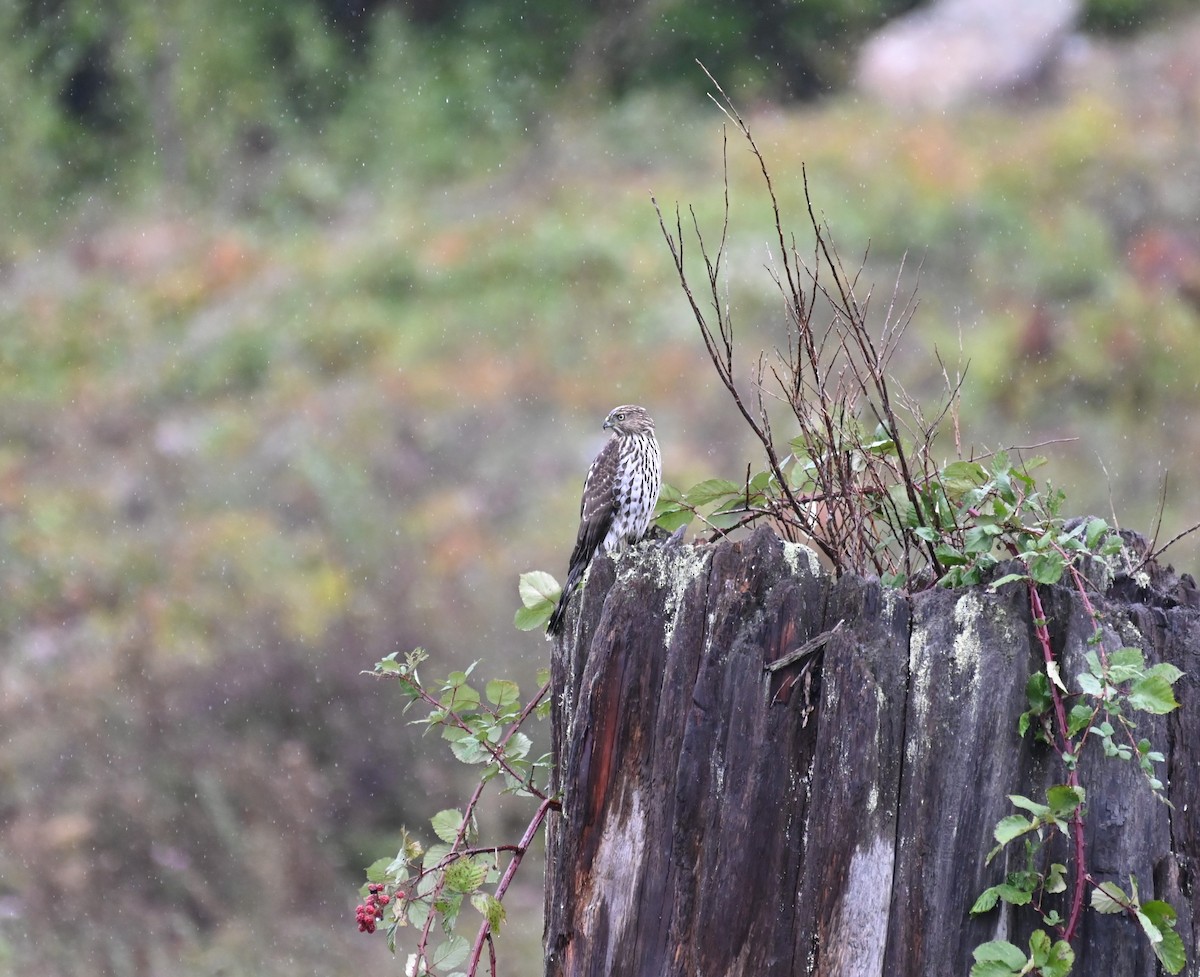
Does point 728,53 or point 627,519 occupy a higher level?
point 728,53

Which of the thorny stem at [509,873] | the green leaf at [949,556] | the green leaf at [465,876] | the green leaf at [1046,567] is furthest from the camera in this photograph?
the green leaf at [465,876]

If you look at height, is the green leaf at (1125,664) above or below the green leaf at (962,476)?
below

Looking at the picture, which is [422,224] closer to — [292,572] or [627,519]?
[292,572]

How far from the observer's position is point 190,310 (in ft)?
58.7

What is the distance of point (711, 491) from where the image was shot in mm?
3424

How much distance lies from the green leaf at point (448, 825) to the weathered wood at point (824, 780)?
0.53 metres

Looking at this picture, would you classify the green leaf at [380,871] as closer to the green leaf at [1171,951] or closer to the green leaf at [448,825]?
the green leaf at [448,825]

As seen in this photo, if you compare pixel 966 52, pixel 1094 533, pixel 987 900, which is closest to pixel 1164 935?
pixel 987 900

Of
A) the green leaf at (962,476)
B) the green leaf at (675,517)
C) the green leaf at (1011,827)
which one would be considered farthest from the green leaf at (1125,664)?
the green leaf at (675,517)

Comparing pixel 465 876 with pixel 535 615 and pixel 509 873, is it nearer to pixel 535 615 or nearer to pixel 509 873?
pixel 509 873

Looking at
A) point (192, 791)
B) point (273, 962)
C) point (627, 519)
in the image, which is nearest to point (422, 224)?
point (192, 791)

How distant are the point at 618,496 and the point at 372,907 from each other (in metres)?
2.30

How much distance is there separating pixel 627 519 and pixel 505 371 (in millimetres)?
10385

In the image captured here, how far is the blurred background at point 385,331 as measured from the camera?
9.32 metres
